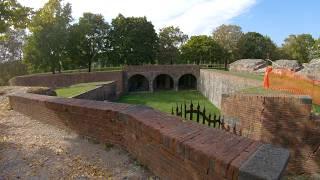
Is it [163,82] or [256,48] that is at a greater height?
[256,48]

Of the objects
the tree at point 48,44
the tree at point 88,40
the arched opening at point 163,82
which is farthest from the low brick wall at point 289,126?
the arched opening at point 163,82

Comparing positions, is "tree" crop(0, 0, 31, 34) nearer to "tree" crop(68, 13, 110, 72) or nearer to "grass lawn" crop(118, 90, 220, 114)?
"grass lawn" crop(118, 90, 220, 114)

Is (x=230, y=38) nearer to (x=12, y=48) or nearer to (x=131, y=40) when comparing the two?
(x=131, y=40)

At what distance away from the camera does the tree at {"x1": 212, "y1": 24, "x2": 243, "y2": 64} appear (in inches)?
2244

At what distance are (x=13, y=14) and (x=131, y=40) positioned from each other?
3668 centimetres

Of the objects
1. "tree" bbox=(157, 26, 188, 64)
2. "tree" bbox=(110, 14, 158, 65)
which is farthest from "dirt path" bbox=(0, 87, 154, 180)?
"tree" bbox=(157, 26, 188, 64)

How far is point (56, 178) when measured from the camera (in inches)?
204

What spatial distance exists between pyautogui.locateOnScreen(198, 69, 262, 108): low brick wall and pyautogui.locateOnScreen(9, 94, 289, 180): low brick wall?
10648 millimetres

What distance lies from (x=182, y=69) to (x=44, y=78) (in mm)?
20240

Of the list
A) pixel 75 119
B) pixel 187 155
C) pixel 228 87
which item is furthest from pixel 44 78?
pixel 187 155

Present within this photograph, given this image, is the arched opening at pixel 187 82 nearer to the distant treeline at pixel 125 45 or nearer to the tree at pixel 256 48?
the distant treeline at pixel 125 45

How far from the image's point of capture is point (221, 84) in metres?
26.0

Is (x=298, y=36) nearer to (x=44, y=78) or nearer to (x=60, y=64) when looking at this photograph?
(x=60, y=64)

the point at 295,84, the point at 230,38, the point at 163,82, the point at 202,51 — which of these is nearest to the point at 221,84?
the point at 295,84
